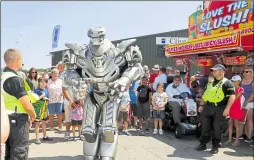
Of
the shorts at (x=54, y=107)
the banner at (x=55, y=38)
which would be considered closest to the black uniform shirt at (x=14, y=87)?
the shorts at (x=54, y=107)

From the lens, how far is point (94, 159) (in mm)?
3930

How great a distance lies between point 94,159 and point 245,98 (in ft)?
9.56

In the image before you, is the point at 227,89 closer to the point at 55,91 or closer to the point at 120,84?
the point at 120,84

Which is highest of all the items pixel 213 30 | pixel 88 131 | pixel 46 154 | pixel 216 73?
pixel 213 30

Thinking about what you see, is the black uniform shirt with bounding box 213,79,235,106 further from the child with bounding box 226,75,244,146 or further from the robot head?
the robot head

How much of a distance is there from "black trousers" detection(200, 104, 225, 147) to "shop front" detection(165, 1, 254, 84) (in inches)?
77.5

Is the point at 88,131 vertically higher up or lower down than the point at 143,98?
lower down

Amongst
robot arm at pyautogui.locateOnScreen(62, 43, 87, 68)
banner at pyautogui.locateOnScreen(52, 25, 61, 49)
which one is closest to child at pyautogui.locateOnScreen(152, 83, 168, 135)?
robot arm at pyautogui.locateOnScreen(62, 43, 87, 68)

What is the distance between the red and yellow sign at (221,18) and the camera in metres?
7.95

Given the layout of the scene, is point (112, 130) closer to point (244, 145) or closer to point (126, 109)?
point (126, 109)

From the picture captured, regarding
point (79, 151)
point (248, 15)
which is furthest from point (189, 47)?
point (79, 151)

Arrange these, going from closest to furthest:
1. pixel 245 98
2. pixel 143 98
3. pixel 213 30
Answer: pixel 245 98 → pixel 143 98 → pixel 213 30

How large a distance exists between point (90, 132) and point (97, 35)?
1320 mm

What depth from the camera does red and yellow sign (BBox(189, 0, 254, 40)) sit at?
7.95 meters
